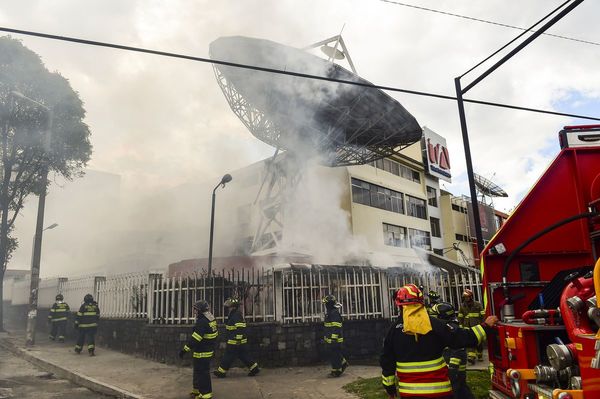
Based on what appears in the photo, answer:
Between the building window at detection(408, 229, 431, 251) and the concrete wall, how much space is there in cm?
2056

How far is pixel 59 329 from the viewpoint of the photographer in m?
14.5

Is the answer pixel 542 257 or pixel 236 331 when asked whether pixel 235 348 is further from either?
pixel 542 257

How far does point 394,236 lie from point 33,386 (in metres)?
23.2

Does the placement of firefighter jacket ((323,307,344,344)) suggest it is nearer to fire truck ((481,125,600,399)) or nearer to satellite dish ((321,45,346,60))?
fire truck ((481,125,600,399))

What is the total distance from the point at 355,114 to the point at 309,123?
1.95 meters

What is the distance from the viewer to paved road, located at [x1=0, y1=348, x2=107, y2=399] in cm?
688

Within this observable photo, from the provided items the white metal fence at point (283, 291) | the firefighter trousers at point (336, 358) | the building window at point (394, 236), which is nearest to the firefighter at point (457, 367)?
the firefighter trousers at point (336, 358)

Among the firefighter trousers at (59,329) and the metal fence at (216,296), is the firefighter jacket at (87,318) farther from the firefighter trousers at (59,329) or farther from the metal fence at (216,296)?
the firefighter trousers at (59,329)

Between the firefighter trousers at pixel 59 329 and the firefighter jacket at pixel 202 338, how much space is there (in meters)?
9.70

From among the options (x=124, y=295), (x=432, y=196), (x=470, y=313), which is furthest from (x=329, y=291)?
(x=432, y=196)

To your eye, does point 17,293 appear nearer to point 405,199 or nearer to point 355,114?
point 355,114

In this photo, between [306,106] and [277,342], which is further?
[306,106]

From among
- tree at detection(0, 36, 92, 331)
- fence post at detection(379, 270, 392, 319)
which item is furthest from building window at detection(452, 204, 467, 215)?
tree at detection(0, 36, 92, 331)

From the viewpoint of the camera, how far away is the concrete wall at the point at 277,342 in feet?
28.6
